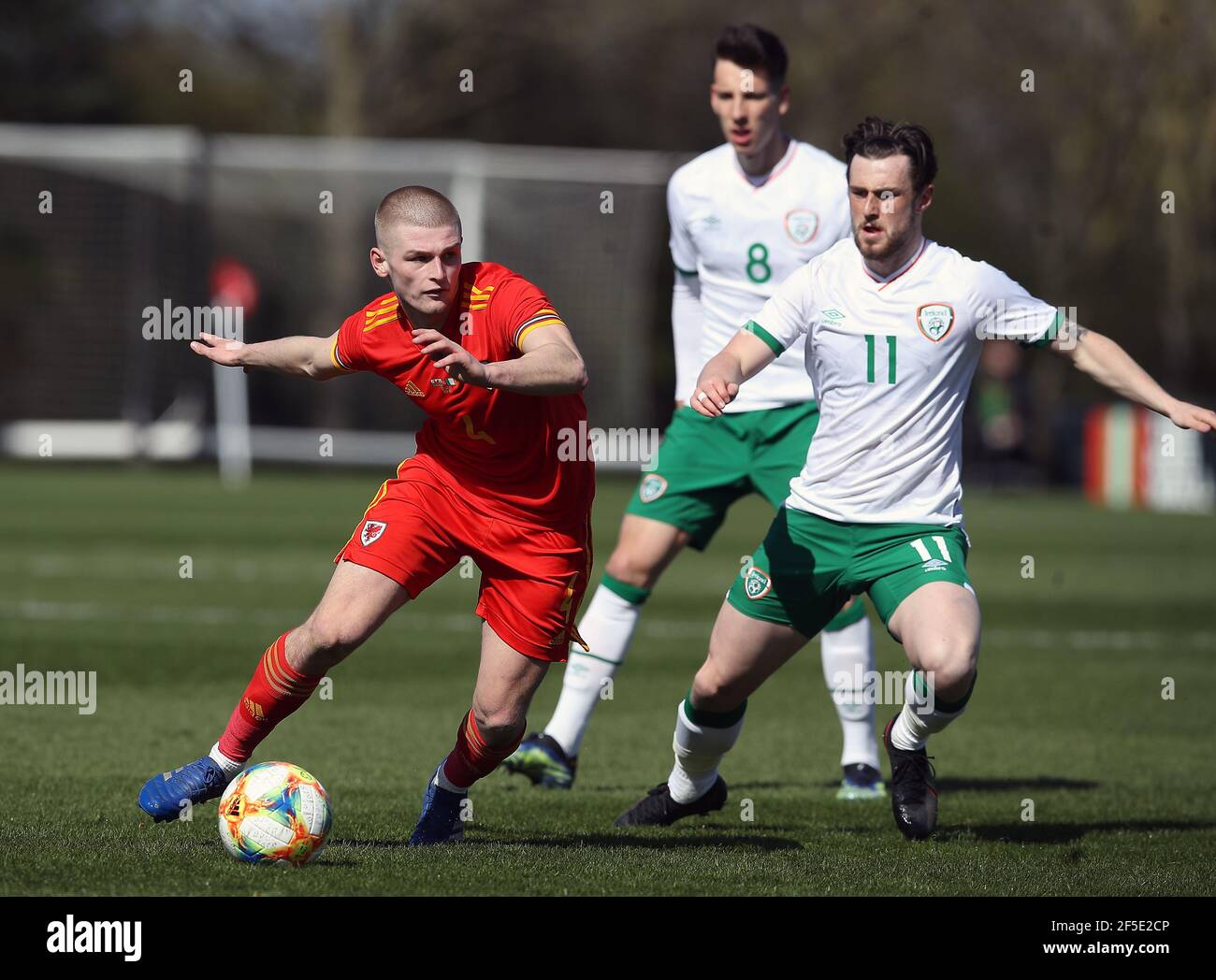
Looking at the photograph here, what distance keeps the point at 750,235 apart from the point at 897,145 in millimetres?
1743

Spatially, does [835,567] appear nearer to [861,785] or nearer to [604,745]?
[861,785]

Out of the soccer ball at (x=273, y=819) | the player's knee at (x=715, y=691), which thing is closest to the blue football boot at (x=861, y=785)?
→ the player's knee at (x=715, y=691)

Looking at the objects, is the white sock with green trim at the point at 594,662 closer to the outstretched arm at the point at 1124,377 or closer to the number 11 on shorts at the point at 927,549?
the number 11 on shorts at the point at 927,549

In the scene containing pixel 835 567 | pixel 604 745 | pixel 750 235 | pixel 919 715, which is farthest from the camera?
pixel 604 745

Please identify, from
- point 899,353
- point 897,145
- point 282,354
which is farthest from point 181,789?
point 897,145

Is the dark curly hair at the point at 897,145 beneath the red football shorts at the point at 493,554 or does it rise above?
above

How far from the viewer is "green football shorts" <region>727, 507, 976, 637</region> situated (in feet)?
19.2

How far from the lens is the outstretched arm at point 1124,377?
5.55 m

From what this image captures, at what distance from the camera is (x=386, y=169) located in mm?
28844

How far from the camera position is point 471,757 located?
5.78 m

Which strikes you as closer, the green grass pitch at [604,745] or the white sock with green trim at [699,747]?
the green grass pitch at [604,745]

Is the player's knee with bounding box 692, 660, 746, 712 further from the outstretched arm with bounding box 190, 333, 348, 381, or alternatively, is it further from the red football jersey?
the outstretched arm with bounding box 190, 333, 348, 381

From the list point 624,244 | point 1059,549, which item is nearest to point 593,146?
point 624,244

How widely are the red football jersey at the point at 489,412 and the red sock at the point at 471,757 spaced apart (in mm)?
691
